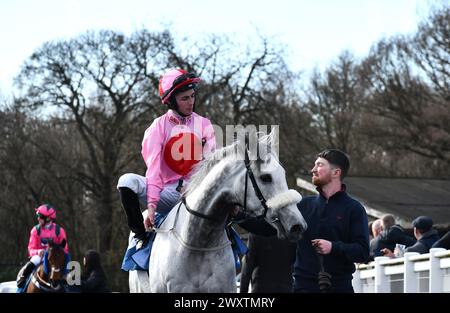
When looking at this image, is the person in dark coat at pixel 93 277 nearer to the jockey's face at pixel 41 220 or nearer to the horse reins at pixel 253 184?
the jockey's face at pixel 41 220

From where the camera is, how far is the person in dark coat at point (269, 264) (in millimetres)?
10133

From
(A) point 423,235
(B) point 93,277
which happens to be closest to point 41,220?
(B) point 93,277

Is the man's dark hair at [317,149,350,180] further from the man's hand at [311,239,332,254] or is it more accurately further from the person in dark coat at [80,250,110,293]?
the person in dark coat at [80,250,110,293]

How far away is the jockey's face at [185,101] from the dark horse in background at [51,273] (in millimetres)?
9790

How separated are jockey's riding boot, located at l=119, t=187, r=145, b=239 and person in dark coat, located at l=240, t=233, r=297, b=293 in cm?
223

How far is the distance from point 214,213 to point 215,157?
1.38 ft

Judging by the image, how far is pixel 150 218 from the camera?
7957mm

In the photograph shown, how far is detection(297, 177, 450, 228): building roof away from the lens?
26.0m

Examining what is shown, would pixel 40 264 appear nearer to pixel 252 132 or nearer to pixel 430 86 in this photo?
pixel 252 132

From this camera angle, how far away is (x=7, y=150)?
4016cm

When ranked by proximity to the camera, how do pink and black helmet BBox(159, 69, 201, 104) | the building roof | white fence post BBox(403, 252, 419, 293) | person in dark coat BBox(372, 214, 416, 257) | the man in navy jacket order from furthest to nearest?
the building roof → person in dark coat BBox(372, 214, 416, 257) → white fence post BBox(403, 252, 419, 293) → pink and black helmet BBox(159, 69, 201, 104) → the man in navy jacket

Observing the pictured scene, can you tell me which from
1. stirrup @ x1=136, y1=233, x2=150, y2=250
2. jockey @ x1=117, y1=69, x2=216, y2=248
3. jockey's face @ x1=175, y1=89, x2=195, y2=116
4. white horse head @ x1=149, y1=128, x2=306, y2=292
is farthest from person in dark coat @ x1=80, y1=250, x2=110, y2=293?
white horse head @ x1=149, y1=128, x2=306, y2=292
